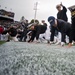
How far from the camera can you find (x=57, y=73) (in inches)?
66.1

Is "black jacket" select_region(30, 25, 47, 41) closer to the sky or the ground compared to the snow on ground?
closer to the sky

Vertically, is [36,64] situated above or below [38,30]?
below

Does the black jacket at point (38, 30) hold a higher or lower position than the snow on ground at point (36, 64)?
higher

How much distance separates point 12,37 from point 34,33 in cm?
272

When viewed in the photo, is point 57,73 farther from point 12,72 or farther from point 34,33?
point 34,33

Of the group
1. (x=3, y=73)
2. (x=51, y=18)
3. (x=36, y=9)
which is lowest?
(x=3, y=73)

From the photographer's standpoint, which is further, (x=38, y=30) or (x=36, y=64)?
(x=38, y=30)

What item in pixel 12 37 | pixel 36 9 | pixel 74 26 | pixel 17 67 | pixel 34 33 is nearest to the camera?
pixel 17 67

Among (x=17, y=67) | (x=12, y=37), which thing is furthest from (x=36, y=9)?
Result: (x=17, y=67)

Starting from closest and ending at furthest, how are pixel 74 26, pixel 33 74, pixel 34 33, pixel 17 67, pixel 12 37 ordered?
pixel 33 74, pixel 17 67, pixel 74 26, pixel 34 33, pixel 12 37

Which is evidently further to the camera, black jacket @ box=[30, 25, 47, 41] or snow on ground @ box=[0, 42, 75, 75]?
black jacket @ box=[30, 25, 47, 41]

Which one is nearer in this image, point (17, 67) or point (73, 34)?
point (17, 67)

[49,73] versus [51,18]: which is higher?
[51,18]

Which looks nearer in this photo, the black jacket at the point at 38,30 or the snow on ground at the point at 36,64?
the snow on ground at the point at 36,64
